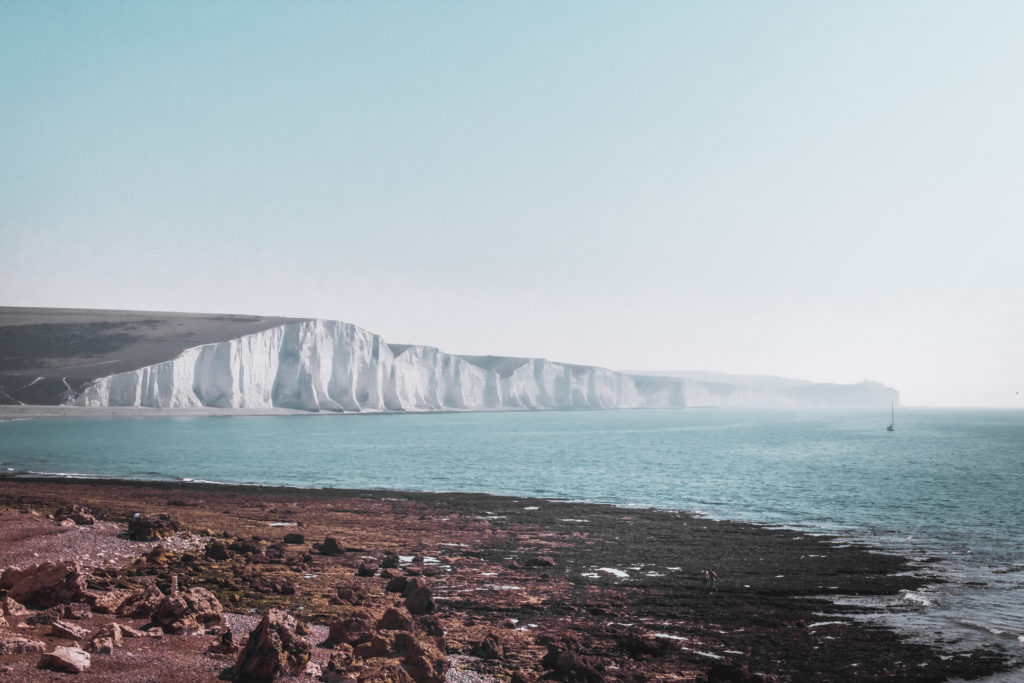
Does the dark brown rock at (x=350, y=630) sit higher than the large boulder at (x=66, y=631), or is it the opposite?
the large boulder at (x=66, y=631)

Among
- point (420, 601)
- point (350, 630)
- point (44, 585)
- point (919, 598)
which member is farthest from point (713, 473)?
point (44, 585)

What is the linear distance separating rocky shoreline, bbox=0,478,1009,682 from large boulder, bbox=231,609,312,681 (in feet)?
0.08

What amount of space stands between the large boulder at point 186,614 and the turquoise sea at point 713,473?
12.4 metres

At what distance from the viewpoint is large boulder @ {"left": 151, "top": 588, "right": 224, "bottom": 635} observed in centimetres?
1020

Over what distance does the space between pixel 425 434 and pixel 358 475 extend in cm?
4104

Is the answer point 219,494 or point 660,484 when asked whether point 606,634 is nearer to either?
point 219,494

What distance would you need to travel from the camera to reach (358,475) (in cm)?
4319

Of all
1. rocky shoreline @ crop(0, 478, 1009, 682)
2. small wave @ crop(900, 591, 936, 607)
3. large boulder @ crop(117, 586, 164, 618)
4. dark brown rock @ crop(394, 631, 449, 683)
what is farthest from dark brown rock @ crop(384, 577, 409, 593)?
small wave @ crop(900, 591, 936, 607)

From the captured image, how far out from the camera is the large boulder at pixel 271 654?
8531 mm

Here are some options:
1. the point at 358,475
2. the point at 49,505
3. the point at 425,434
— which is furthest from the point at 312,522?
the point at 425,434

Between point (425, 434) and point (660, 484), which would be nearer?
point (660, 484)

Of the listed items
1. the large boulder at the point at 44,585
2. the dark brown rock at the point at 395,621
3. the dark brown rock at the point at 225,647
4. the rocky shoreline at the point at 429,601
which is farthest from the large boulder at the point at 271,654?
the large boulder at the point at 44,585

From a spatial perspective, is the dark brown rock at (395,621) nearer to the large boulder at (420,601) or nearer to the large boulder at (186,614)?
the large boulder at (420,601)

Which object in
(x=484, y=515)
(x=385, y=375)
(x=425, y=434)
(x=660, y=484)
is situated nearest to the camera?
(x=484, y=515)
